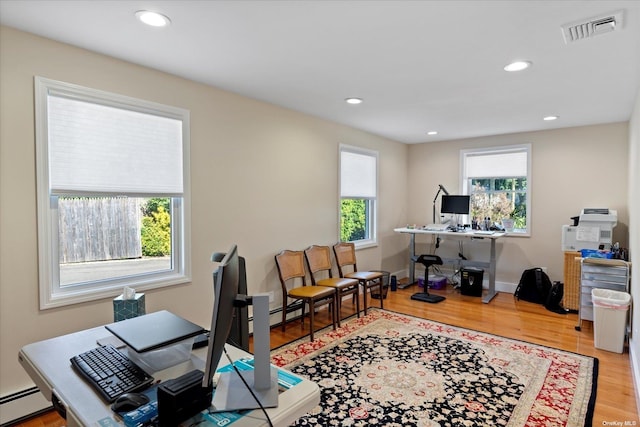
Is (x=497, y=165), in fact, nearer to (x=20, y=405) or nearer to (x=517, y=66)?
(x=517, y=66)

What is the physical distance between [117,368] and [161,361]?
0.51ft

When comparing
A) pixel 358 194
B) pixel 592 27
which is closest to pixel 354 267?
pixel 358 194

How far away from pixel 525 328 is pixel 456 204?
220 centimetres

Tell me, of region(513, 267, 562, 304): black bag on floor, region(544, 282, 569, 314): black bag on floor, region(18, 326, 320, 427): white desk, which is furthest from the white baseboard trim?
region(513, 267, 562, 304): black bag on floor

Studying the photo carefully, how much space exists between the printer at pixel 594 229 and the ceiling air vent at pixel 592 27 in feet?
9.33

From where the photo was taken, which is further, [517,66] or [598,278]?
[598,278]

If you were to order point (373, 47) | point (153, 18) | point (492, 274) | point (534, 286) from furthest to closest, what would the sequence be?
1. point (492, 274)
2. point (534, 286)
3. point (373, 47)
4. point (153, 18)

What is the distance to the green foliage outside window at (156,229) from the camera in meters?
2.89

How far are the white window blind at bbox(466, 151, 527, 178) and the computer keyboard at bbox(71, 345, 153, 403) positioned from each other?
5.58m

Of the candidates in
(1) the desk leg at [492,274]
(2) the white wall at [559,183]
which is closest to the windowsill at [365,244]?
(2) the white wall at [559,183]

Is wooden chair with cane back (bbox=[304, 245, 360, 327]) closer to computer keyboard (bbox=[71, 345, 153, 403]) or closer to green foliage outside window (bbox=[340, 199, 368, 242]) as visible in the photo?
green foliage outside window (bbox=[340, 199, 368, 242])

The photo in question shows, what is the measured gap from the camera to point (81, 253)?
252 cm

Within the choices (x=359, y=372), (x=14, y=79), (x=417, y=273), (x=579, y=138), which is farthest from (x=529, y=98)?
(x=14, y=79)

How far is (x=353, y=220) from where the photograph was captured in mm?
5223
